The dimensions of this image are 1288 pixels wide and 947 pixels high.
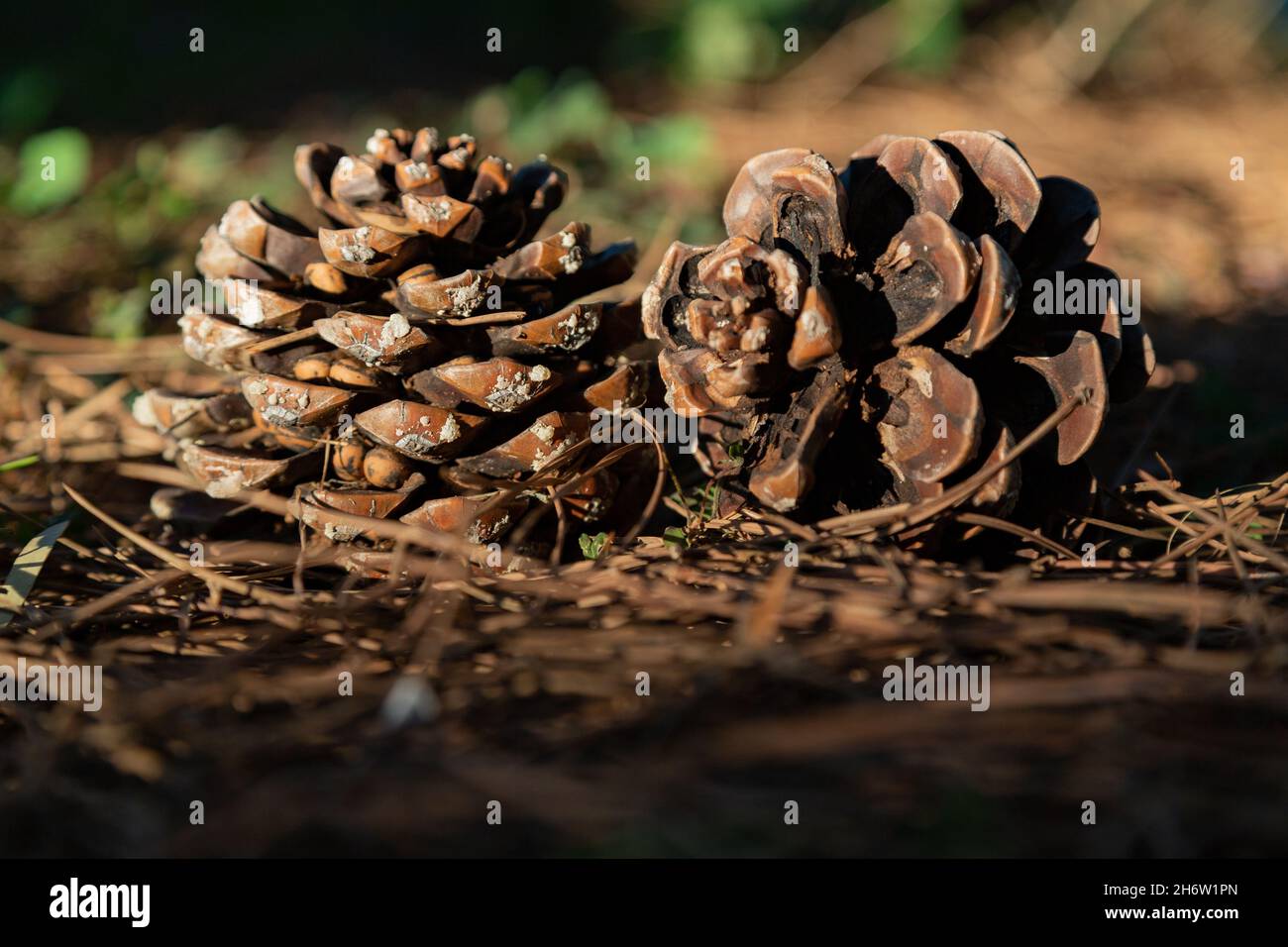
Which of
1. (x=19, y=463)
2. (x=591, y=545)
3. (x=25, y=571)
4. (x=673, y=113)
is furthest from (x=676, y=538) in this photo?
(x=673, y=113)

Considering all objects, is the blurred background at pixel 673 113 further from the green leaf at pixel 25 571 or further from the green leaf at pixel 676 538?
the green leaf at pixel 676 538

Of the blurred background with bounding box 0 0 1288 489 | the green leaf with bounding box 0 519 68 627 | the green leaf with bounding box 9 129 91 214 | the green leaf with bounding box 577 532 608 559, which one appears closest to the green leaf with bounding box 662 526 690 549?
the green leaf with bounding box 577 532 608 559

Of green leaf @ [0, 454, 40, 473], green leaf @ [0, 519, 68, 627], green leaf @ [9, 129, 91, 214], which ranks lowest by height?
green leaf @ [0, 519, 68, 627]

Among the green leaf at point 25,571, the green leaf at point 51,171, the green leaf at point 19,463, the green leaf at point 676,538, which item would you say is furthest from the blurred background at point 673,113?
the green leaf at point 676,538

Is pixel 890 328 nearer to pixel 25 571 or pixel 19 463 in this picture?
pixel 25 571

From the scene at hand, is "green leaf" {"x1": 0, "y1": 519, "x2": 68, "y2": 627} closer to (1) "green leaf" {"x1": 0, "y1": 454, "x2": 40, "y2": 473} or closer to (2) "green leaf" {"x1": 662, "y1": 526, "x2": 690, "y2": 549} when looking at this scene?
(1) "green leaf" {"x1": 0, "y1": 454, "x2": 40, "y2": 473}
